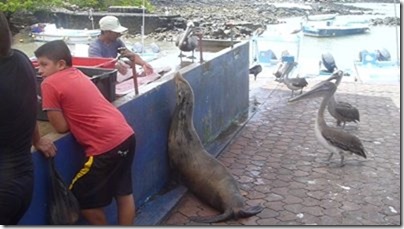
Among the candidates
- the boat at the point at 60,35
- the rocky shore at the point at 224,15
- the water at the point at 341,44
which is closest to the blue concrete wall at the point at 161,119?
the water at the point at 341,44

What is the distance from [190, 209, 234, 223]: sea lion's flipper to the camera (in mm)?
4655

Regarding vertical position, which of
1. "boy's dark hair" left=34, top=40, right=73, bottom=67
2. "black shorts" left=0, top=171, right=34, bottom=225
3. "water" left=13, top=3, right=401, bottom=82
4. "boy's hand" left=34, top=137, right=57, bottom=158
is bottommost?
"water" left=13, top=3, right=401, bottom=82

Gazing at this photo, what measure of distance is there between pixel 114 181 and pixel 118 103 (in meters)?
0.91

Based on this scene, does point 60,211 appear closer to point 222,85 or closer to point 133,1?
point 222,85

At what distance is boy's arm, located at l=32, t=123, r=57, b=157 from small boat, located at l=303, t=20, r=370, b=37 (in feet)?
99.4

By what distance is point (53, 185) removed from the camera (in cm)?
336

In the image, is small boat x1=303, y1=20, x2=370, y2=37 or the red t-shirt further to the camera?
small boat x1=303, y1=20, x2=370, y2=37

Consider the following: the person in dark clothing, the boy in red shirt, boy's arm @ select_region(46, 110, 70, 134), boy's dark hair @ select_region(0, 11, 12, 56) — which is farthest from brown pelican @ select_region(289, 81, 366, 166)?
boy's dark hair @ select_region(0, 11, 12, 56)

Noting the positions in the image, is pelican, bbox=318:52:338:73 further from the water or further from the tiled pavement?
the water

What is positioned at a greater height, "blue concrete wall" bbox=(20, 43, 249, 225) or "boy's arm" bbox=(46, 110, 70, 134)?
"boy's arm" bbox=(46, 110, 70, 134)

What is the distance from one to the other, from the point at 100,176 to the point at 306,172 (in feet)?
10.2

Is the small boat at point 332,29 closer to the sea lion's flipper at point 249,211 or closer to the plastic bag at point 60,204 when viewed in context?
the sea lion's flipper at point 249,211

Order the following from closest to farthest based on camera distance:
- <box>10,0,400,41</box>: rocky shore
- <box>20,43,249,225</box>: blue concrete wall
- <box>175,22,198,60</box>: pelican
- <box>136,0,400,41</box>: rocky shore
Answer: <box>20,43,249,225</box>: blue concrete wall, <box>175,22,198,60</box>: pelican, <box>10,0,400,41</box>: rocky shore, <box>136,0,400,41</box>: rocky shore

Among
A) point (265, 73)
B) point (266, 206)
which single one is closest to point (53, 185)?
point (266, 206)
